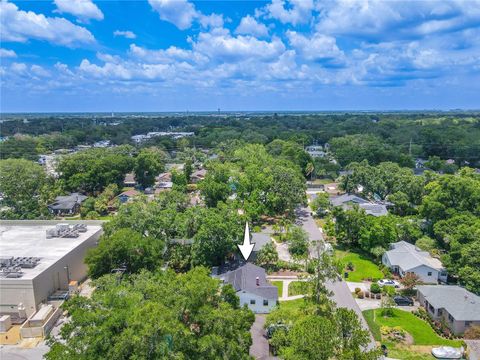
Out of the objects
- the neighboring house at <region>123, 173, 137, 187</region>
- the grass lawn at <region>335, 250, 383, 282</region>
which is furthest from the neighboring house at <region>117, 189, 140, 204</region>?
the grass lawn at <region>335, 250, 383, 282</region>

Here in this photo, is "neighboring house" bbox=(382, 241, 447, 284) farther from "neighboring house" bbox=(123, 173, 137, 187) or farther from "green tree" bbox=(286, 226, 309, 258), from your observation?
"neighboring house" bbox=(123, 173, 137, 187)

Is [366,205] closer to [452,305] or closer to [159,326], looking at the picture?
[452,305]

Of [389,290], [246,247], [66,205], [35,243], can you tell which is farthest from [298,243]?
[66,205]

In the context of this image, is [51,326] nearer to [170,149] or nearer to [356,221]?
[356,221]

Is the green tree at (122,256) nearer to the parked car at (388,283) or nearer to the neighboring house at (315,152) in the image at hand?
the parked car at (388,283)

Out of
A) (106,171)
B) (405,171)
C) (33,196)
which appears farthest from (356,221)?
(33,196)

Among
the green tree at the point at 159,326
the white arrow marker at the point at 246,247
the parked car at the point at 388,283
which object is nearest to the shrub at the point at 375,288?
the parked car at the point at 388,283
